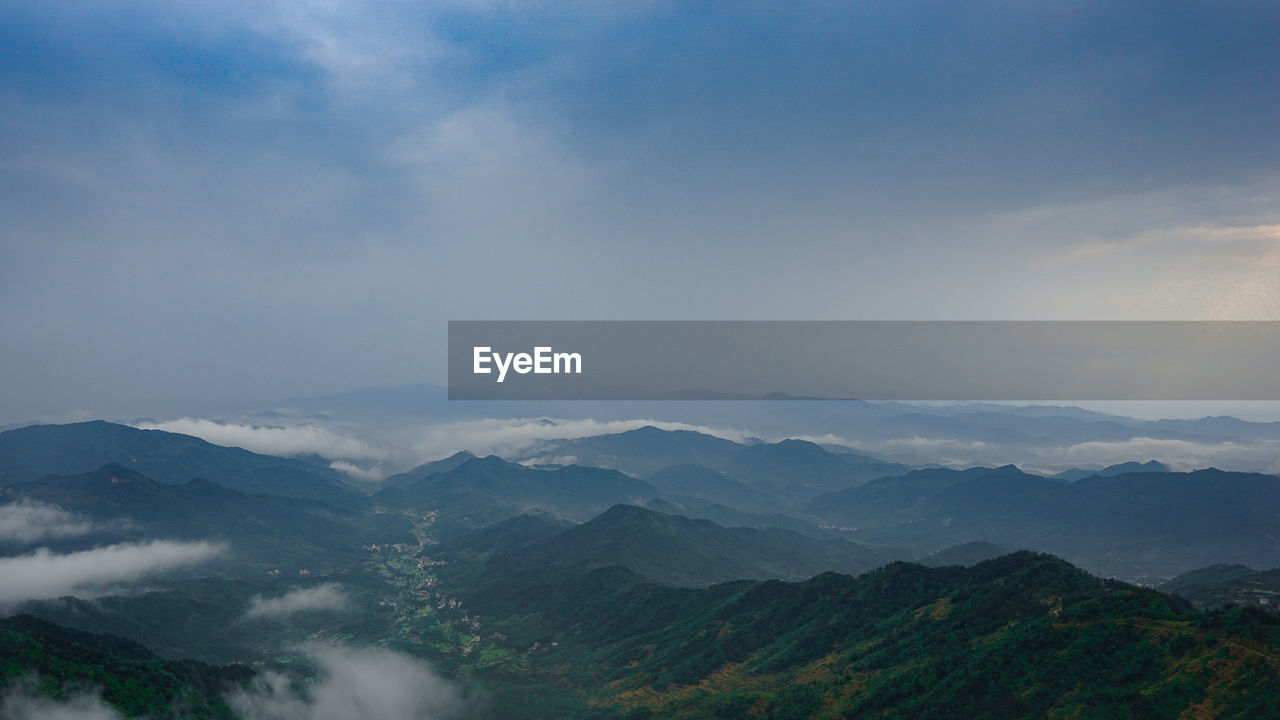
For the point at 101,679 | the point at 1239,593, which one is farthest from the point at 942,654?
the point at 101,679

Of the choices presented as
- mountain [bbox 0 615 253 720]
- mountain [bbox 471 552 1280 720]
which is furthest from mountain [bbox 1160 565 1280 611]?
mountain [bbox 0 615 253 720]

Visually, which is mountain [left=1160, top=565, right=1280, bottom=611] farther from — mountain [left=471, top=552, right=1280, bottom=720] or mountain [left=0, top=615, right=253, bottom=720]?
mountain [left=0, top=615, right=253, bottom=720]

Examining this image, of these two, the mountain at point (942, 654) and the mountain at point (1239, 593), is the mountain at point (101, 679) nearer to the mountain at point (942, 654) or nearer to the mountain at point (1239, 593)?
the mountain at point (942, 654)

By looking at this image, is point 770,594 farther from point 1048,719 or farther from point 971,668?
point 1048,719

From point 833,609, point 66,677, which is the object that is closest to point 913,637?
point 833,609

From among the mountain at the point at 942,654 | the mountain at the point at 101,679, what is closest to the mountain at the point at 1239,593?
the mountain at the point at 942,654

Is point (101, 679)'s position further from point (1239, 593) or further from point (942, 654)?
point (1239, 593)

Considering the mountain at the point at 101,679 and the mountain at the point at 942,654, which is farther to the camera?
the mountain at the point at 101,679

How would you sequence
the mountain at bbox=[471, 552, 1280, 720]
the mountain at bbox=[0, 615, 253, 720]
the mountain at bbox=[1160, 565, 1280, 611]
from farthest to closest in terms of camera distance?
the mountain at bbox=[1160, 565, 1280, 611], the mountain at bbox=[0, 615, 253, 720], the mountain at bbox=[471, 552, 1280, 720]
